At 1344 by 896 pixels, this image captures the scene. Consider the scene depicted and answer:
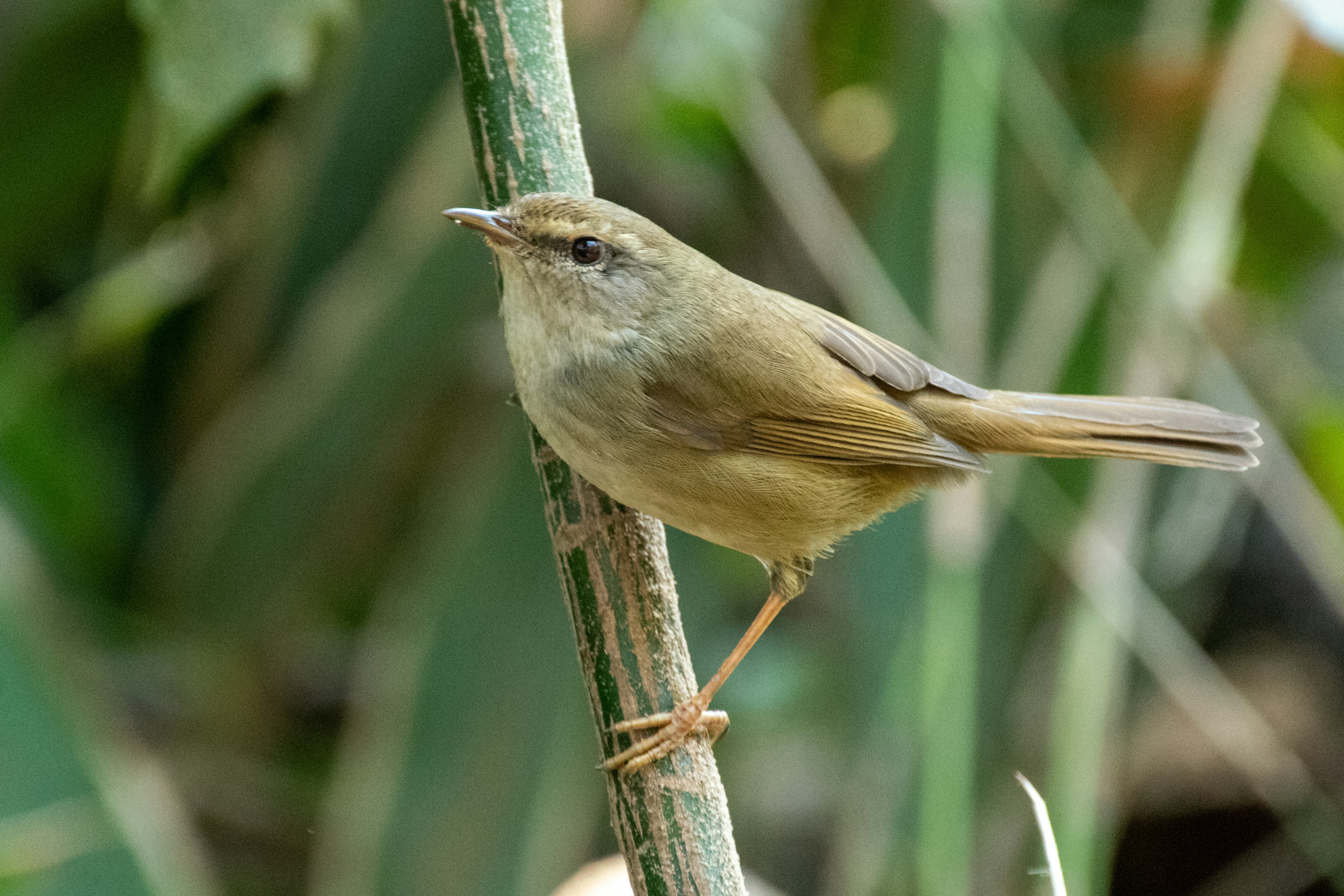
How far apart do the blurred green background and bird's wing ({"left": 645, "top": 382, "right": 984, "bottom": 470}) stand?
18.1 inches

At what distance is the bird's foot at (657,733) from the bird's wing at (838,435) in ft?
2.52

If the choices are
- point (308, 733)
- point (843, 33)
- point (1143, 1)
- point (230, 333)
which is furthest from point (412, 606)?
point (1143, 1)

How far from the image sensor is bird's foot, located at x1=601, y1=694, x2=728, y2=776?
1.62 m

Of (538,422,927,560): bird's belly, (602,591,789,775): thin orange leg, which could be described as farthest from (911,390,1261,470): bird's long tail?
(602,591,789,775): thin orange leg

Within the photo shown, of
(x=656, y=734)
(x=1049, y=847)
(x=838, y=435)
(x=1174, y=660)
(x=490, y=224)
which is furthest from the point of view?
(x=1174, y=660)

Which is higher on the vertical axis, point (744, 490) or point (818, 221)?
point (818, 221)

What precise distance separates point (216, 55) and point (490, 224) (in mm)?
481

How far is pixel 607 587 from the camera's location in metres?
1.78

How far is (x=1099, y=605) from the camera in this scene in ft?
10.2

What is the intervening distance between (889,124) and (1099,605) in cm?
169

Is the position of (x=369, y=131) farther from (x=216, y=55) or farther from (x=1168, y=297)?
(x=1168, y=297)

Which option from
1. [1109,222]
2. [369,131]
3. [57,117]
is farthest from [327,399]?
[1109,222]

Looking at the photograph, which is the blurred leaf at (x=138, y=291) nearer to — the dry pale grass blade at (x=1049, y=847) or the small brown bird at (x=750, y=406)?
the small brown bird at (x=750, y=406)

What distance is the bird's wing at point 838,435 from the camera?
2.42 meters
